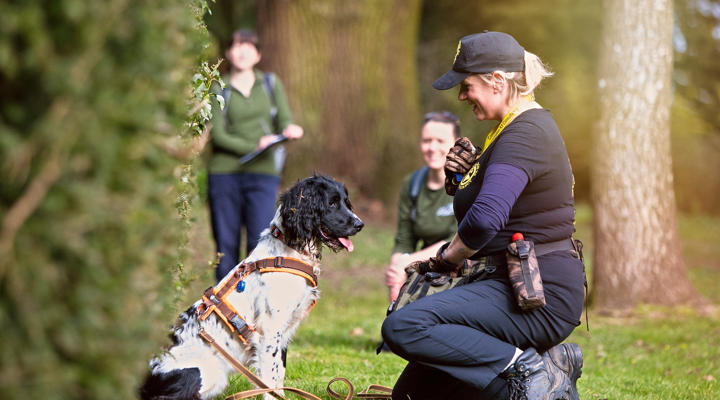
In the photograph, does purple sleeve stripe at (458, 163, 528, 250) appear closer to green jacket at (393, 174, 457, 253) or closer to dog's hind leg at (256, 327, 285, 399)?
dog's hind leg at (256, 327, 285, 399)

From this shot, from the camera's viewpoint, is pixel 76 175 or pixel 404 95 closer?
pixel 76 175

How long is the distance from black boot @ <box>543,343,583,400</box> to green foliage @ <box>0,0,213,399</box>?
88.7 inches

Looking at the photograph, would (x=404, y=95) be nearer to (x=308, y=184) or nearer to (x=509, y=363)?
(x=308, y=184)

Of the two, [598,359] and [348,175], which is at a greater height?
[348,175]

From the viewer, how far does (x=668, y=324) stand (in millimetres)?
7195

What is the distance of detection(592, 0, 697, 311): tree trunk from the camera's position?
24.9 ft

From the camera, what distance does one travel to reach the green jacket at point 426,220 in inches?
213

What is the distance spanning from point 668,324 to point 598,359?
1551 mm

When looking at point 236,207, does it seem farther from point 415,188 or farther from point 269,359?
point 269,359

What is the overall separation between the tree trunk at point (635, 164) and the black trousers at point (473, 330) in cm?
443

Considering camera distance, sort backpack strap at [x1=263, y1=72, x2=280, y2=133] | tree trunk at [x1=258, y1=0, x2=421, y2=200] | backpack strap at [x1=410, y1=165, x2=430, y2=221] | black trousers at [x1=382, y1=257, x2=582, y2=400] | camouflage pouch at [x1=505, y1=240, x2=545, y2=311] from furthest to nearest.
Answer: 1. tree trunk at [x1=258, y1=0, x2=421, y2=200]
2. backpack strap at [x1=263, y1=72, x2=280, y2=133]
3. backpack strap at [x1=410, y1=165, x2=430, y2=221]
4. black trousers at [x1=382, y1=257, x2=582, y2=400]
5. camouflage pouch at [x1=505, y1=240, x2=545, y2=311]

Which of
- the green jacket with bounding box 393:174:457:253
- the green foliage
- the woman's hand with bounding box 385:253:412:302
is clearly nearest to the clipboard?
the green jacket with bounding box 393:174:457:253

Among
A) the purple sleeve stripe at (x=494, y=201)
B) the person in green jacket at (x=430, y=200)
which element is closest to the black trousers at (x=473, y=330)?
the purple sleeve stripe at (x=494, y=201)

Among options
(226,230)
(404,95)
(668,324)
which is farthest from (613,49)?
(404,95)
